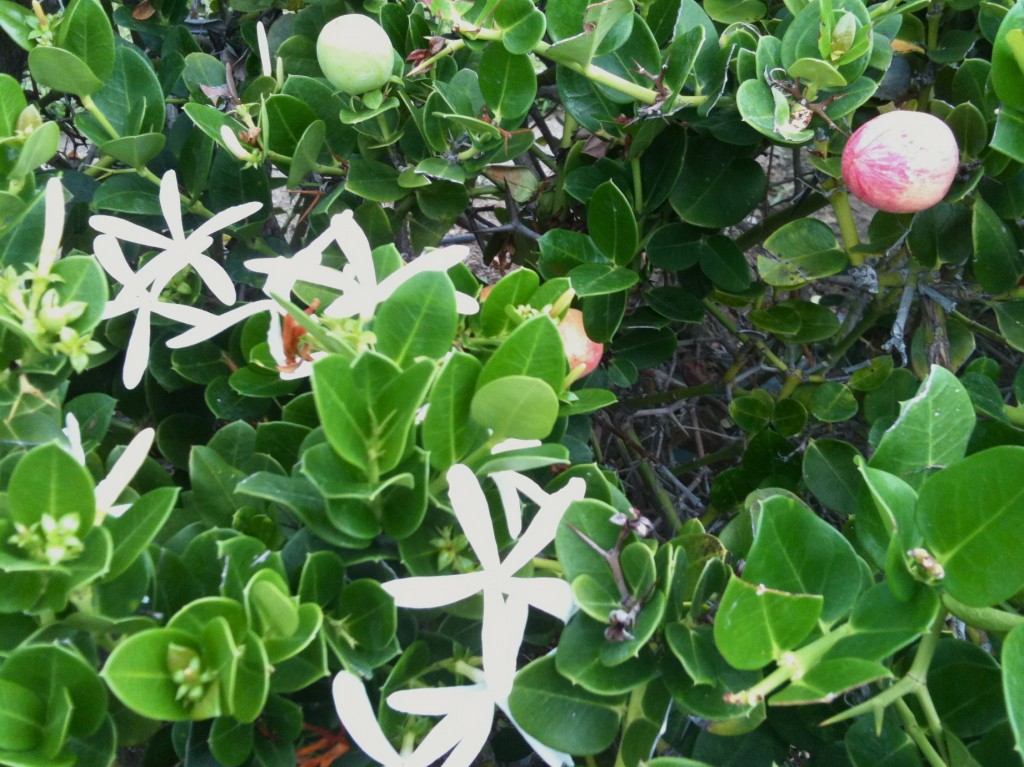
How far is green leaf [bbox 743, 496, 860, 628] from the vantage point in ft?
1.76

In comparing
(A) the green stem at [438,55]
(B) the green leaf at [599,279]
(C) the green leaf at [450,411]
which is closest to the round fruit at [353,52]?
(A) the green stem at [438,55]

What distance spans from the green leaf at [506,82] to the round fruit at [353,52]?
0.10 meters

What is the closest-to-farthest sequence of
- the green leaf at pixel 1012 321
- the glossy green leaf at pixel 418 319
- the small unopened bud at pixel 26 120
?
the glossy green leaf at pixel 418 319 < the small unopened bud at pixel 26 120 < the green leaf at pixel 1012 321

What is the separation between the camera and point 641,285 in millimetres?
1028

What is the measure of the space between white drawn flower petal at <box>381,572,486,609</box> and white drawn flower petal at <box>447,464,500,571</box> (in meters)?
0.01

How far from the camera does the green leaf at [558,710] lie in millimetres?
561

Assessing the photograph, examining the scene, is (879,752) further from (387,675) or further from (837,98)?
(837,98)

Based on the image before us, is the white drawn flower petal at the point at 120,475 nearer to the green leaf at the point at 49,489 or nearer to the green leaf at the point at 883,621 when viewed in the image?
the green leaf at the point at 49,489

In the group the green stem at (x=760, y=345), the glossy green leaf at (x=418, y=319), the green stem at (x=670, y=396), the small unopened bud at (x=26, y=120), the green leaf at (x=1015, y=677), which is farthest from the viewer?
the green stem at (x=670, y=396)

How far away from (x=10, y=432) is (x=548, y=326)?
1.27 feet

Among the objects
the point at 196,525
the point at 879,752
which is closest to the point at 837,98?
the point at 879,752

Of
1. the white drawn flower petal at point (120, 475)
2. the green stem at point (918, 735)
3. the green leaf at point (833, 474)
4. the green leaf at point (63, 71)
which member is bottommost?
the green leaf at point (833, 474)

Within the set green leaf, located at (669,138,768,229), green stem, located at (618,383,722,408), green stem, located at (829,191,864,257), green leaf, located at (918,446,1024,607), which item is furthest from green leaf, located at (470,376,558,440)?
green stem, located at (618,383,722,408)

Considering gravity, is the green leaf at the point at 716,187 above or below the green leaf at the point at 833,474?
above
